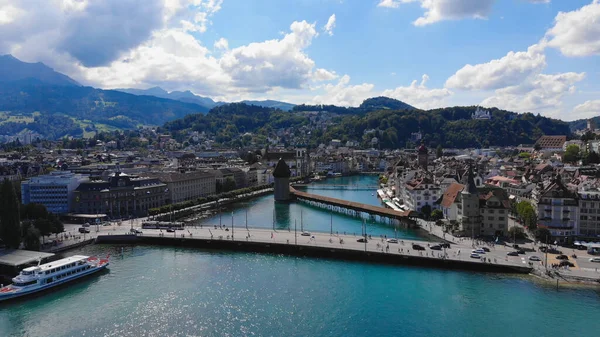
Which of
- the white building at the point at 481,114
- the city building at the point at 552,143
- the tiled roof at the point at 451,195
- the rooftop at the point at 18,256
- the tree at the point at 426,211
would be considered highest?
the white building at the point at 481,114

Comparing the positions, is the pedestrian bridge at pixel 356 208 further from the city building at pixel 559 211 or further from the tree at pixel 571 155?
the tree at pixel 571 155

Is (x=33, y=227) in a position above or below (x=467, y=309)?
above

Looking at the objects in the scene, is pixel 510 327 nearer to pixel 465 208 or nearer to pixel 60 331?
pixel 465 208

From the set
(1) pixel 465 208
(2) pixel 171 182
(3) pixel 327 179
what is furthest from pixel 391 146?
(1) pixel 465 208

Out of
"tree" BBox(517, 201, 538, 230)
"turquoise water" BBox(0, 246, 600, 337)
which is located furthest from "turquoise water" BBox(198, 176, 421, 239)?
"turquoise water" BBox(0, 246, 600, 337)

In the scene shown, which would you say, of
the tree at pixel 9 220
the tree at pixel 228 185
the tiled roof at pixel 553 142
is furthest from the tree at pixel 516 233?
the tiled roof at pixel 553 142
